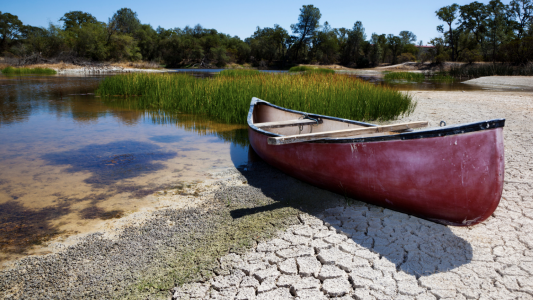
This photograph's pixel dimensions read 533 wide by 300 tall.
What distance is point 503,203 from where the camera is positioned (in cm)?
335

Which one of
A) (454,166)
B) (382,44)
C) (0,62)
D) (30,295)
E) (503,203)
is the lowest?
(30,295)

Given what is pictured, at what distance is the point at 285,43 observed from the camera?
70125mm

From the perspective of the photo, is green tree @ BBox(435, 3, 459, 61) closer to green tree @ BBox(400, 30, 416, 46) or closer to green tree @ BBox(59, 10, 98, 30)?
green tree @ BBox(400, 30, 416, 46)

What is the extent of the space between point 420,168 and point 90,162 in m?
4.84

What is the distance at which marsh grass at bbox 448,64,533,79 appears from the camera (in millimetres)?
26922

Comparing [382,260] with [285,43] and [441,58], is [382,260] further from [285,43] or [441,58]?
[285,43]

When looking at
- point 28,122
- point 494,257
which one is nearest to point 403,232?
point 494,257

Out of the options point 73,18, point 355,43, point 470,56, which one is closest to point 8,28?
point 73,18

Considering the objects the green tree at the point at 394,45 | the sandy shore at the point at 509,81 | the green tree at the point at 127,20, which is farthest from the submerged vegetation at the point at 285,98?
the green tree at the point at 127,20

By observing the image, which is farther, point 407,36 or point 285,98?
point 407,36

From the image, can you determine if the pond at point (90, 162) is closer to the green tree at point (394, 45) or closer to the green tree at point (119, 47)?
the green tree at point (119, 47)

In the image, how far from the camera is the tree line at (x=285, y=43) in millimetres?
40562

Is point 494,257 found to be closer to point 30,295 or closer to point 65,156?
point 30,295

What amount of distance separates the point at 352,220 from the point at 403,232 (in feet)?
1.56
